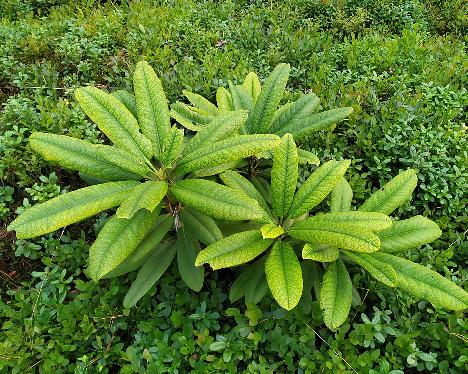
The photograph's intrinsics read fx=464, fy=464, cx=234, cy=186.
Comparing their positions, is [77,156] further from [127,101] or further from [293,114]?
A: [293,114]

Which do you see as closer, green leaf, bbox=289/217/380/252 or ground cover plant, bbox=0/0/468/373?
green leaf, bbox=289/217/380/252

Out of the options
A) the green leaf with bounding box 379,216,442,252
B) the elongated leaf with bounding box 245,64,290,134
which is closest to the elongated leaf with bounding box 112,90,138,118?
the elongated leaf with bounding box 245,64,290,134

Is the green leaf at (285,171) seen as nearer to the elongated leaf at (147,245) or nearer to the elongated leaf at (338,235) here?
the elongated leaf at (338,235)

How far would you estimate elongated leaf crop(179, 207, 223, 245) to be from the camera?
2.25 m

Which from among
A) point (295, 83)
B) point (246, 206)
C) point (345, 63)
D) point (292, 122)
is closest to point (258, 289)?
point (246, 206)

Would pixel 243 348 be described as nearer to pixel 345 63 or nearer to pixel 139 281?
pixel 139 281

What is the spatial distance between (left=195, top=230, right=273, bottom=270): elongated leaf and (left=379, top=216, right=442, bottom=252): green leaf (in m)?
0.58

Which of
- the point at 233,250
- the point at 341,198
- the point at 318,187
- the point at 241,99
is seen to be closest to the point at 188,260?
the point at 233,250

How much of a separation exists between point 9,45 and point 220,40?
6.13 ft

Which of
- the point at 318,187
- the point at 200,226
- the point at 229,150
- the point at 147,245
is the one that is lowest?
the point at 147,245

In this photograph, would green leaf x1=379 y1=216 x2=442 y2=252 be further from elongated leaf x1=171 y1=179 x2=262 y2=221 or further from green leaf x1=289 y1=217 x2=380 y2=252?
elongated leaf x1=171 y1=179 x2=262 y2=221

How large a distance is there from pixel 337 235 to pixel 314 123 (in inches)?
31.6

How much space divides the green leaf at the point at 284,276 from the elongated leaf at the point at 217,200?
26 cm

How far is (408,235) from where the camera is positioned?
226cm
